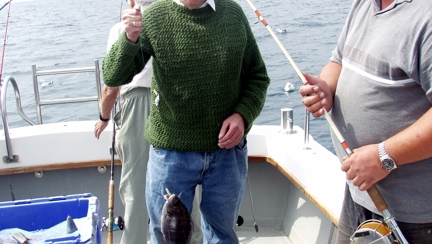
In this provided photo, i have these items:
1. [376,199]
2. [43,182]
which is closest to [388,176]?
[376,199]

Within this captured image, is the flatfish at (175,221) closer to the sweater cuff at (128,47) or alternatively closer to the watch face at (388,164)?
the sweater cuff at (128,47)

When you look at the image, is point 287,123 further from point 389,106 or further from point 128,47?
point 389,106

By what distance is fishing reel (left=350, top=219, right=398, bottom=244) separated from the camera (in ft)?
6.48

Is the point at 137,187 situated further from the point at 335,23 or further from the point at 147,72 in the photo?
the point at 335,23

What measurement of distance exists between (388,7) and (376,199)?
0.74 m

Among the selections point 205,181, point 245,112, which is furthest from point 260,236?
point 245,112

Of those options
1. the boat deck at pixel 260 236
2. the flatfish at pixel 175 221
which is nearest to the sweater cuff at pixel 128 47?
the flatfish at pixel 175 221

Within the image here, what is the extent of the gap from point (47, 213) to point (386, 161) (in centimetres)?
185

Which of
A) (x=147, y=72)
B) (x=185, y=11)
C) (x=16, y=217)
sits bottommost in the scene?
(x=16, y=217)

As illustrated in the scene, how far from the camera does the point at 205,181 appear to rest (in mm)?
2701

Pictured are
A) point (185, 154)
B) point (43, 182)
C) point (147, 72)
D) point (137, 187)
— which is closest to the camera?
point (185, 154)

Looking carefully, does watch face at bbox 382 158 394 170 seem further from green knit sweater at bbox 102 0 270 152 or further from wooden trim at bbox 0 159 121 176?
wooden trim at bbox 0 159 121 176

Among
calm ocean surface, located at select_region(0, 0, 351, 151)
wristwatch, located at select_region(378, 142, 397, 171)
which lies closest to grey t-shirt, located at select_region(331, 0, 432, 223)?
wristwatch, located at select_region(378, 142, 397, 171)

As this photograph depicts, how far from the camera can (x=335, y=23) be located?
15.4m
